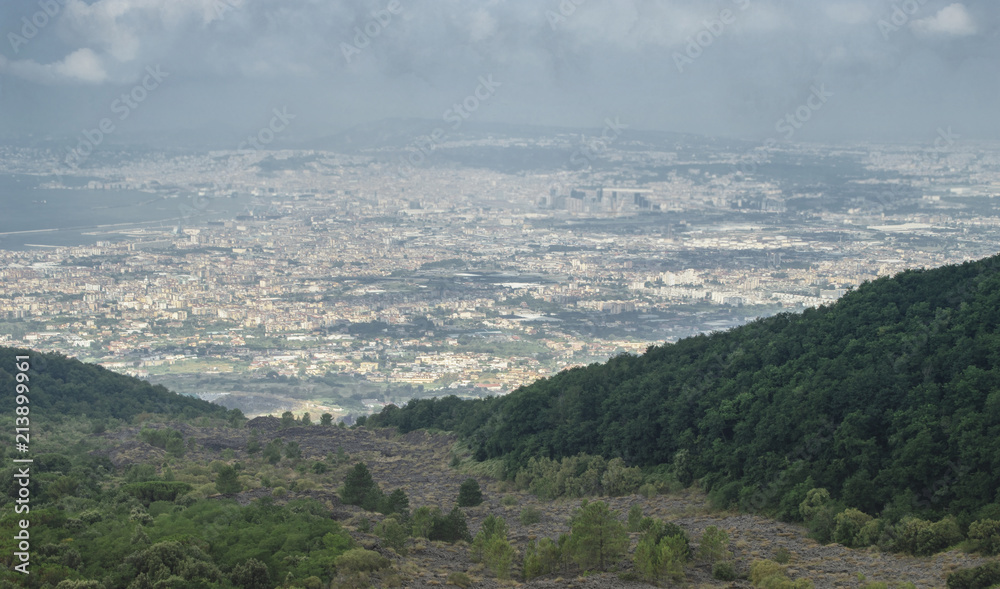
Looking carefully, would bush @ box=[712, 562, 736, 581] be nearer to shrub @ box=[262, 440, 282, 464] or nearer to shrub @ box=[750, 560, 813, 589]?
shrub @ box=[750, 560, 813, 589]

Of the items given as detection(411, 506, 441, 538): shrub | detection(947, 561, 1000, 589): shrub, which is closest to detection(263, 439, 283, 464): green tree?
detection(411, 506, 441, 538): shrub

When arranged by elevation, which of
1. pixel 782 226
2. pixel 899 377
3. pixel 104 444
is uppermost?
pixel 782 226

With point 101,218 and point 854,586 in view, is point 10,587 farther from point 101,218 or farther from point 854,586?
point 101,218

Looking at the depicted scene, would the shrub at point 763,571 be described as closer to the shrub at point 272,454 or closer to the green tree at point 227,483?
the green tree at point 227,483


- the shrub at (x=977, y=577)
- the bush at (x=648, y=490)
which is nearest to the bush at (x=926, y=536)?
the shrub at (x=977, y=577)

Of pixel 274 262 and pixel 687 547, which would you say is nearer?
pixel 687 547

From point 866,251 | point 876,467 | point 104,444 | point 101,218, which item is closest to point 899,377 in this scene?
point 876,467

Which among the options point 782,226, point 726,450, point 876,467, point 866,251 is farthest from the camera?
point 782,226
